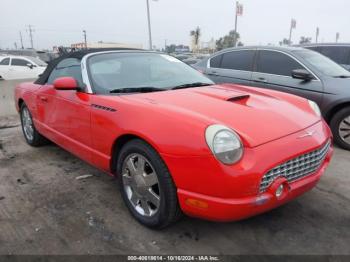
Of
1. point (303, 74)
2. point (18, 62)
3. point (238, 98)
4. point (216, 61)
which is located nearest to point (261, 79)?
point (303, 74)

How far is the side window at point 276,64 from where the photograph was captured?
5.47 metres

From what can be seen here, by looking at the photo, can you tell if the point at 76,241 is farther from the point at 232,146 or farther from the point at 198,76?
the point at 198,76

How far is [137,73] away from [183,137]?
142 cm

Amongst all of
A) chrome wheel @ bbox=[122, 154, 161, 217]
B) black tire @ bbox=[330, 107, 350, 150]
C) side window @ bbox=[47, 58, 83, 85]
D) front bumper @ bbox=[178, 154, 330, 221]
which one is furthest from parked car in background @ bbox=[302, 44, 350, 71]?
chrome wheel @ bbox=[122, 154, 161, 217]

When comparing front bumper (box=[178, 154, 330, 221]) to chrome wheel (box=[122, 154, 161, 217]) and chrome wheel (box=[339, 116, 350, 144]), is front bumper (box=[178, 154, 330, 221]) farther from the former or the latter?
chrome wheel (box=[339, 116, 350, 144])

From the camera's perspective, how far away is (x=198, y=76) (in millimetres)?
3895

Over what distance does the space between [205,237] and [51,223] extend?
1349mm

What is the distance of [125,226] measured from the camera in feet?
9.34

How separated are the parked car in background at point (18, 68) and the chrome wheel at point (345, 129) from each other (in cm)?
1202

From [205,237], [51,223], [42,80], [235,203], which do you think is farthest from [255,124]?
[42,80]

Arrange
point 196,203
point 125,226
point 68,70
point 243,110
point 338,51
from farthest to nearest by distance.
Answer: point 338,51 < point 68,70 < point 125,226 < point 243,110 < point 196,203

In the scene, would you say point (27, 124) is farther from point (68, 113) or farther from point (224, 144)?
point (224, 144)

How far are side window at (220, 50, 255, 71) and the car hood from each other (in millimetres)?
2810

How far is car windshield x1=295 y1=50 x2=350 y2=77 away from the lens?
17.2ft
